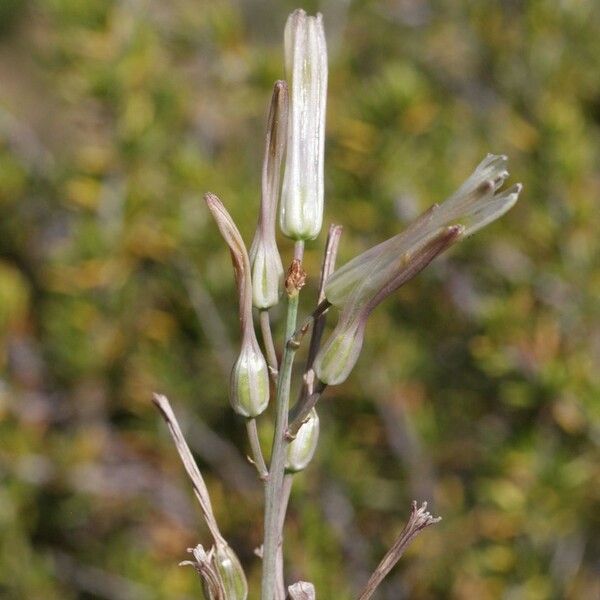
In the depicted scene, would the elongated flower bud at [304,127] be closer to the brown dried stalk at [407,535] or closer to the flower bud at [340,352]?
the flower bud at [340,352]

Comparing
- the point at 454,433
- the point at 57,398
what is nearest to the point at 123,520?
the point at 57,398

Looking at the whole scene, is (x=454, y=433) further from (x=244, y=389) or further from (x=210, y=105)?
(x=244, y=389)

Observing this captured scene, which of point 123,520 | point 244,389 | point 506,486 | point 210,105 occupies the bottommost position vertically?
point 244,389

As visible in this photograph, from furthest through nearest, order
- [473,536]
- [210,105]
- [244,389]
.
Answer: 1. [210,105]
2. [473,536]
3. [244,389]

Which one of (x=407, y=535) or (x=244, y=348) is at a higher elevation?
(x=244, y=348)

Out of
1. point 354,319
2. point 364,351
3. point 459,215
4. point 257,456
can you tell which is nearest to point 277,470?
point 257,456

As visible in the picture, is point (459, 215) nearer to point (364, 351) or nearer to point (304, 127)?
point (304, 127)

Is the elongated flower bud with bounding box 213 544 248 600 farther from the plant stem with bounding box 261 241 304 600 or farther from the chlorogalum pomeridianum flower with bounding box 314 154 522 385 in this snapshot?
the chlorogalum pomeridianum flower with bounding box 314 154 522 385
